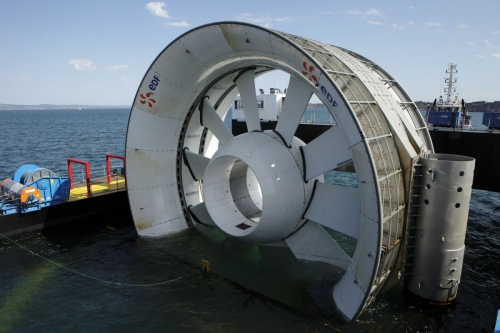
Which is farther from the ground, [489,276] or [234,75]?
[234,75]

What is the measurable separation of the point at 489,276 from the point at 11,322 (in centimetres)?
1352

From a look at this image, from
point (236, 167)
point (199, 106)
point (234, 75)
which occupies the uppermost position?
point (234, 75)

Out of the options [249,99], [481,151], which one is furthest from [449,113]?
[249,99]

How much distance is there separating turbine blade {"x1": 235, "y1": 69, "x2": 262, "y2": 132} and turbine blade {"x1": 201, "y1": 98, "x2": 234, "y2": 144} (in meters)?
1.47

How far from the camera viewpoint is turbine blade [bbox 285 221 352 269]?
10.0 metres

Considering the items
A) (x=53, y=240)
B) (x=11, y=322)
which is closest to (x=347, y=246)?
(x=11, y=322)

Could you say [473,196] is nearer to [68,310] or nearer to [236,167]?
[236,167]

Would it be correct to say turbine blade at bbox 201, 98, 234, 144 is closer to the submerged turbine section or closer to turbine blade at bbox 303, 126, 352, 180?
the submerged turbine section

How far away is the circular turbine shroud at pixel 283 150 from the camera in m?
7.95

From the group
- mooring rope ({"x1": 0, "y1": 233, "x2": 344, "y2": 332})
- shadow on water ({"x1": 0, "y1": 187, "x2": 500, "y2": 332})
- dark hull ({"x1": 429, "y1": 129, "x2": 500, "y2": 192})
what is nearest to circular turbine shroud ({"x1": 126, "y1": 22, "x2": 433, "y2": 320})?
mooring rope ({"x1": 0, "y1": 233, "x2": 344, "y2": 332})

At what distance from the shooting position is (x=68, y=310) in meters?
9.23

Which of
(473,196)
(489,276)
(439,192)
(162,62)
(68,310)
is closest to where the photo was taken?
(439,192)

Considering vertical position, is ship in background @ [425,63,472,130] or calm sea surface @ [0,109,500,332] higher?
ship in background @ [425,63,472,130]

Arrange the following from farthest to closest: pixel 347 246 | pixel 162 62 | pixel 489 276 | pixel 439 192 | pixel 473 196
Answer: pixel 473 196
pixel 347 246
pixel 162 62
pixel 489 276
pixel 439 192
